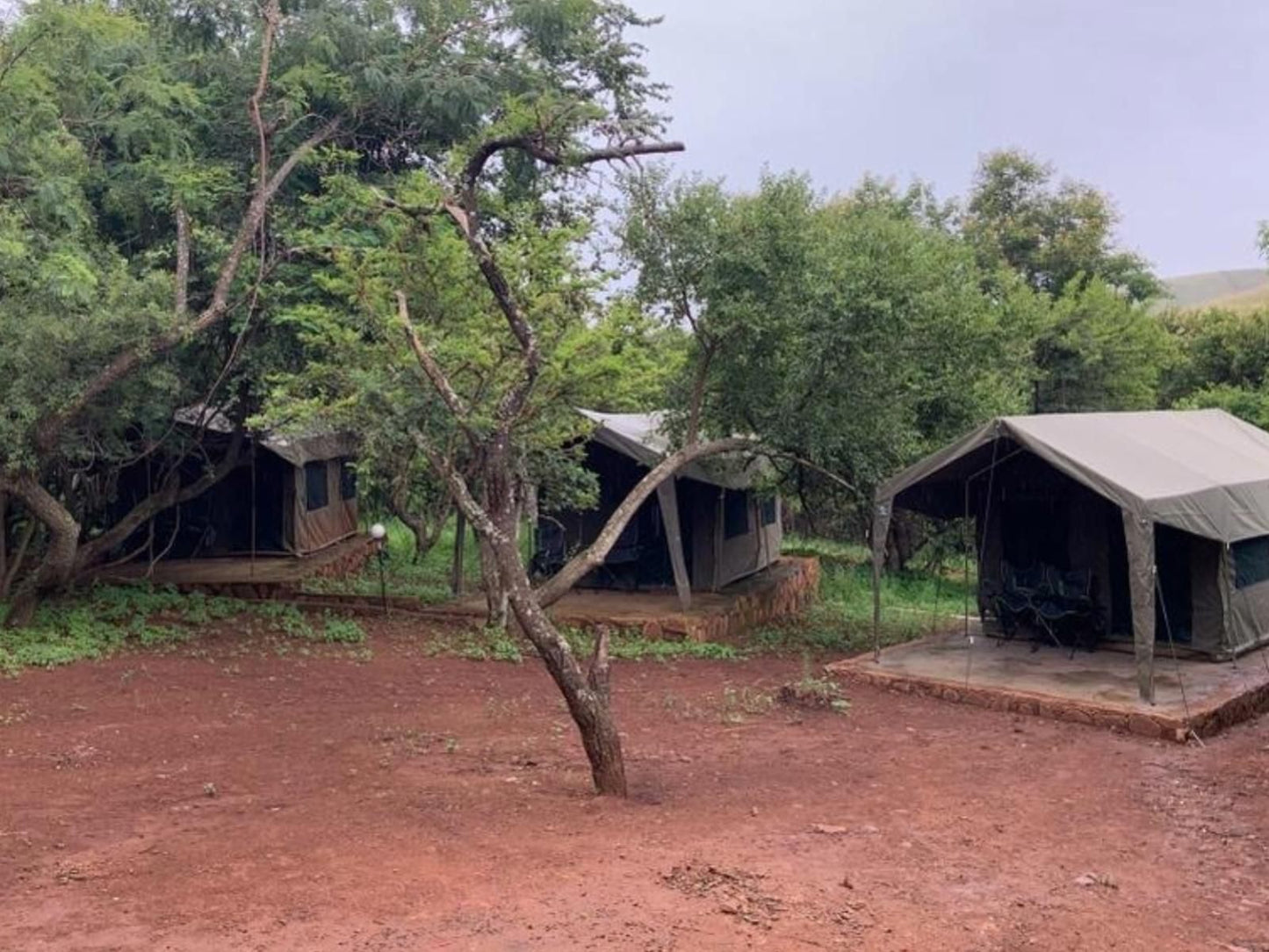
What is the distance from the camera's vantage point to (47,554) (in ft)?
35.9

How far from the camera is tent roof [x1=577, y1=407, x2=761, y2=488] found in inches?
500

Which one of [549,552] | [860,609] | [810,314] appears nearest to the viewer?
[810,314]

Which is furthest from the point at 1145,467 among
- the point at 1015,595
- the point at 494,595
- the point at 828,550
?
the point at 828,550

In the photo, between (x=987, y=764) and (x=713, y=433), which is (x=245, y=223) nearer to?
(x=713, y=433)

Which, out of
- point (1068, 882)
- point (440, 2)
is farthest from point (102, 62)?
point (1068, 882)

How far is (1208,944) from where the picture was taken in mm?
4246

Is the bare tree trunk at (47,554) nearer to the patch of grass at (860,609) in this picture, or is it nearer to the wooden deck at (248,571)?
the wooden deck at (248,571)

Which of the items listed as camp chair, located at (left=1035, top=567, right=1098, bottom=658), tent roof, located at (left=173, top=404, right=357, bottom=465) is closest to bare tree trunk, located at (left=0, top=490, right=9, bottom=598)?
tent roof, located at (left=173, top=404, right=357, bottom=465)

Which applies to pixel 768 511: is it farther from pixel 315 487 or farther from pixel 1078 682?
pixel 1078 682

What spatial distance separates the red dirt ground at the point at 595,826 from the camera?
4.16 meters

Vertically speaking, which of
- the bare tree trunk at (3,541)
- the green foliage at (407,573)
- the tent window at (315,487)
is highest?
the tent window at (315,487)

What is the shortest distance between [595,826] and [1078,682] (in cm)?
536

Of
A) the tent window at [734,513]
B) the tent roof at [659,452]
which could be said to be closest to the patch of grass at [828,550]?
the tent window at [734,513]

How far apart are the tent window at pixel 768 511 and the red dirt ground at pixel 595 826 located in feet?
23.7
